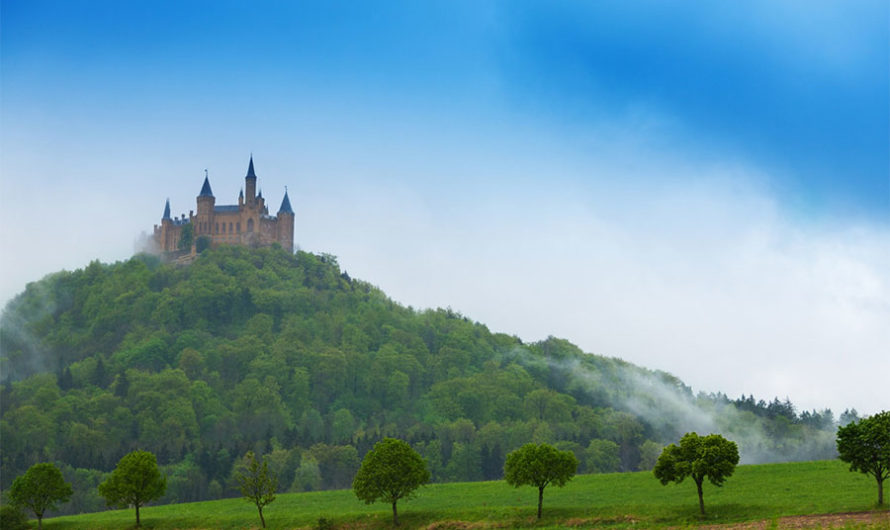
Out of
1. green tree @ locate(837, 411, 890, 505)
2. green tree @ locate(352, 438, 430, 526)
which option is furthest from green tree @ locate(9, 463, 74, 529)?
green tree @ locate(837, 411, 890, 505)

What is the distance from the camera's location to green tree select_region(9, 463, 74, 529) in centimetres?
9100

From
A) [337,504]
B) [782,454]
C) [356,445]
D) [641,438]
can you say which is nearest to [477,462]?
[356,445]

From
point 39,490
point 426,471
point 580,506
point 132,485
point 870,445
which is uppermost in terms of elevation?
point 870,445

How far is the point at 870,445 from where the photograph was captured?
65.8 m

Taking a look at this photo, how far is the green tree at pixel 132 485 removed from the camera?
287ft

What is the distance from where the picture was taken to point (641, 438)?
7648 inches

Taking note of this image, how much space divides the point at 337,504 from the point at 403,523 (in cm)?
1494

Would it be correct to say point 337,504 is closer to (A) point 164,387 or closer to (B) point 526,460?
(B) point 526,460

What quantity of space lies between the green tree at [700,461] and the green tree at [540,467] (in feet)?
23.9

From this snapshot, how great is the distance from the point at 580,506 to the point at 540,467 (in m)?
4.22

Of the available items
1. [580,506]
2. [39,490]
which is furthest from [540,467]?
[39,490]

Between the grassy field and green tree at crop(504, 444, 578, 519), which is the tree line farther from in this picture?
the grassy field

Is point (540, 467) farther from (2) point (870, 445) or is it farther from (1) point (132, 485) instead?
(1) point (132, 485)

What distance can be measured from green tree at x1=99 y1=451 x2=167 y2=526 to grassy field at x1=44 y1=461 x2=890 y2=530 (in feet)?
7.86
